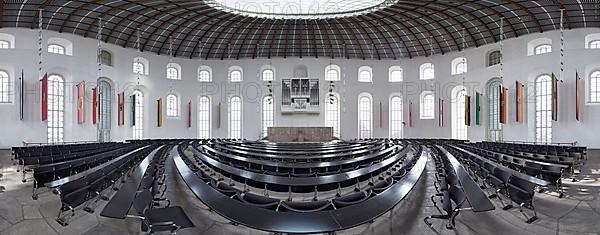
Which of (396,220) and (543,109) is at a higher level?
(543,109)

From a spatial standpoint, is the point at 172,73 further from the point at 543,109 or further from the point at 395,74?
the point at 543,109

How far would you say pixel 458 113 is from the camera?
30797 mm

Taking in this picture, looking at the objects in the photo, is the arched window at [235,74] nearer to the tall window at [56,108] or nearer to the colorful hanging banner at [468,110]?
the tall window at [56,108]

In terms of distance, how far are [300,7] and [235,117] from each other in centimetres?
1319

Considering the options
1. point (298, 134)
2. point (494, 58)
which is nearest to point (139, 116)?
point (298, 134)

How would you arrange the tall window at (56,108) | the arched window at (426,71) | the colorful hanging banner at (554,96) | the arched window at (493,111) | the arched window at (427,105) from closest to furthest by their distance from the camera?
the colorful hanging banner at (554,96), the tall window at (56,108), the arched window at (493,111), the arched window at (427,105), the arched window at (426,71)

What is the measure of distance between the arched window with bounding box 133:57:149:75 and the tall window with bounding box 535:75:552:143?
31140mm

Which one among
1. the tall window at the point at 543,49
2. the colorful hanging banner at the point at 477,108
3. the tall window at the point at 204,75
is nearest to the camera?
the tall window at the point at 543,49

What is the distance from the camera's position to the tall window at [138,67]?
30547mm

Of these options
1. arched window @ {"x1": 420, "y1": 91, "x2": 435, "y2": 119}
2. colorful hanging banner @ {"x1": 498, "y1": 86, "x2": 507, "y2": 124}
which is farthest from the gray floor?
arched window @ {"x1": 420, "y1": 91, "x2": 435, "y2": 119}

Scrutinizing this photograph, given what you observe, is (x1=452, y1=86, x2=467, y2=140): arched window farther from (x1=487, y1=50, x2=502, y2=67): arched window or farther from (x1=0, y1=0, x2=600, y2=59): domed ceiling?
(x1=0, y1=0, x2=600, y2=59): domed ceiling

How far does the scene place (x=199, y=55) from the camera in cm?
3369

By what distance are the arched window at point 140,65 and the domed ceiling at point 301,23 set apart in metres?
1.24

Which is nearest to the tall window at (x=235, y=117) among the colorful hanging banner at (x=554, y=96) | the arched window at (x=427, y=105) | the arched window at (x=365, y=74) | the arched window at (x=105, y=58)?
the arched window at (x=105, y=58)
